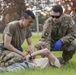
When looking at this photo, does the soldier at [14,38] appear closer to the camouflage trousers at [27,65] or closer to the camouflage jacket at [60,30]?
the camouflage trousers at [27,65]

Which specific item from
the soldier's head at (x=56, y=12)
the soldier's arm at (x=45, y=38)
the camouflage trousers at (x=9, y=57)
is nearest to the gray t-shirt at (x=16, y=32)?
the camouflage trousers at (x=9, y=57)

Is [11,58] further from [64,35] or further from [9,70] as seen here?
[64,35]

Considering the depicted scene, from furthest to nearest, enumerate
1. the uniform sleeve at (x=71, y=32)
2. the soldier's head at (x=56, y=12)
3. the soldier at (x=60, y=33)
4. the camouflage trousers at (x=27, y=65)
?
the uniform sleeve at (x=71, y=32), the soldier at (x=60, y=33), the soldier's head at (x=56, y=12), the camouflage trousers at (x=27, y=65)

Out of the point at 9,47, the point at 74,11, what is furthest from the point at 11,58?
the point at 74,11

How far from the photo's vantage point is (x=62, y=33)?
6.96 m

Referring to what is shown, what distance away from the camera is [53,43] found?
722 centimetres

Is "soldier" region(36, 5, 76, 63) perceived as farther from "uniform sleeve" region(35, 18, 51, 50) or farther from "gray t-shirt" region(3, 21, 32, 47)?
"gray t-shirt" region(3, 21, 32, 47)

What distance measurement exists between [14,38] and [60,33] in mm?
1221

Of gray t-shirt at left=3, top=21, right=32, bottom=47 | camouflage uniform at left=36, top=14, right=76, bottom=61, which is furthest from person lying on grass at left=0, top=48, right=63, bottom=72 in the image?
camouflage uniform at left=36, top=14, right=76, bottom=61

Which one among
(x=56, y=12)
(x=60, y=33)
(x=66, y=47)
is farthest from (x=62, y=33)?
(x=56, y=12)

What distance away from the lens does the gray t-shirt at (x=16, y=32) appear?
609 centimetres

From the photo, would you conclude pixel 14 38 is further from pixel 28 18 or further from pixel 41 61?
pixel 41 61

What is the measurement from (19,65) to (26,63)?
0.21m

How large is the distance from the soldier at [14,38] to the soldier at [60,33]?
0.58 metres
